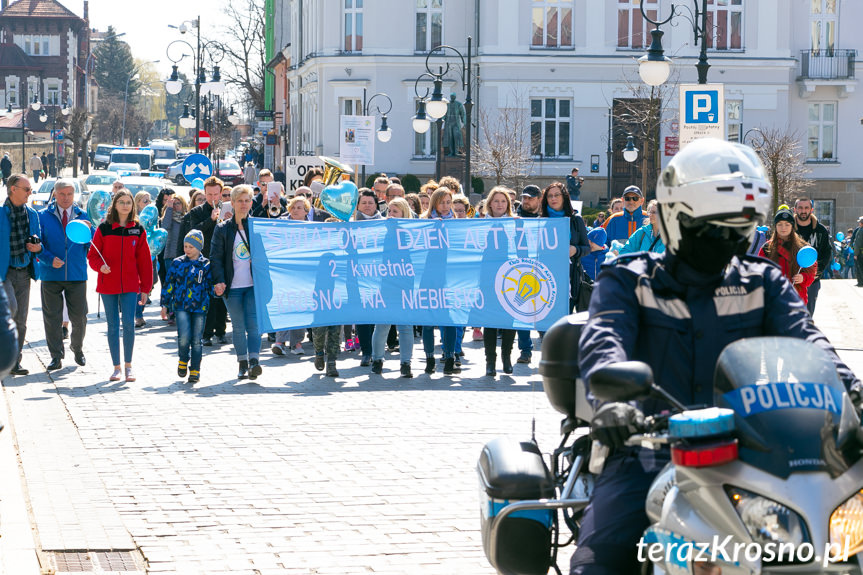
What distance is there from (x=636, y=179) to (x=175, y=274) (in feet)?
121

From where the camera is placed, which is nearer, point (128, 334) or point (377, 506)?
point (377, 506)

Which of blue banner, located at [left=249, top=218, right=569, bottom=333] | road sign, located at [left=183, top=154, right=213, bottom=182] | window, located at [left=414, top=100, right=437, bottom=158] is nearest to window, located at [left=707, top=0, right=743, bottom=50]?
window, located at [left=414, top=100, right=437, bottom=158]

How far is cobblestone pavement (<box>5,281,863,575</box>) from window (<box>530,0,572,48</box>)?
1369 inches

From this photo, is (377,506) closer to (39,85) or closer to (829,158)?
(829,158)

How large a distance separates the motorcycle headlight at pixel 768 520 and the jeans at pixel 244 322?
1027 cm

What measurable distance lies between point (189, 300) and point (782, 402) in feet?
32.9

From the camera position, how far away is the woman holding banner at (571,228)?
14.3 meters

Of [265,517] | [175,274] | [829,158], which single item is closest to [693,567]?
[265,517]

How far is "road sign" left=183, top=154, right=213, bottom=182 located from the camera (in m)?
27.6

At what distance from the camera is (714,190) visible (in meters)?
4.01

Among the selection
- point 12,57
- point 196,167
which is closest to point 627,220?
point 196,167

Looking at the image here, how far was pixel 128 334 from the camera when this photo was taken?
1305 cm

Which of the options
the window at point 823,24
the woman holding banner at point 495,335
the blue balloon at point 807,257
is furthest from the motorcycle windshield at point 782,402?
the window at point 823,24

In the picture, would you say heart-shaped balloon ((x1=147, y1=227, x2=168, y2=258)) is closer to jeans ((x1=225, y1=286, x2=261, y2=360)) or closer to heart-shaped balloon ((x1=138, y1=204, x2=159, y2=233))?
heart-shaped balloon ((x1=138, y1=204, x2=159, y2=233))
